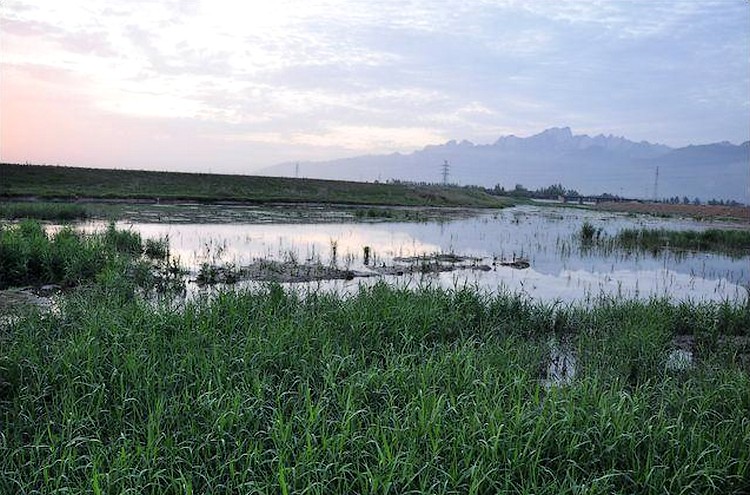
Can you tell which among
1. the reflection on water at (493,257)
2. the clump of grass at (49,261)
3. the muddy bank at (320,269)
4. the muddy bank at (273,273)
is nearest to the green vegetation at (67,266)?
the clump of grass at (49,261)

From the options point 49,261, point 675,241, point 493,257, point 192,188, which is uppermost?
point 192,188

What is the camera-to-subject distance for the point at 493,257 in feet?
59.0

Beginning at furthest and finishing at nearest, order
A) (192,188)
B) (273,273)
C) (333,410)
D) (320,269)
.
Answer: (192,188) → (320,269) → (273,273) → (333,410)

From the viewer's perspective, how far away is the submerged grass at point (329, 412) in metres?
3.89

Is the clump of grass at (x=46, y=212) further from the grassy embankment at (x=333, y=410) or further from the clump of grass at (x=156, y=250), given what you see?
the grassy embankment at (x=333, y=410)

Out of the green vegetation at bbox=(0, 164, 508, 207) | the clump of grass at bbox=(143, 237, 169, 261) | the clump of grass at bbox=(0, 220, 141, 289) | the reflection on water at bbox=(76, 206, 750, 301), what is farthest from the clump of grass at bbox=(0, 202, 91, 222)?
the clump of grass at bbox=(0, 220, 141, 289)

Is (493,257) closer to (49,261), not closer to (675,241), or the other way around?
(675,241)

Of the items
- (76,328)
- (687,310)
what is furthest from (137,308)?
(687,310)

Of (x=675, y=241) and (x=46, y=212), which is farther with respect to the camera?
(x=675, y=241)

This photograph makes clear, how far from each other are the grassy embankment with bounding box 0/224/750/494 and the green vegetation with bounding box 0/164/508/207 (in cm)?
3157

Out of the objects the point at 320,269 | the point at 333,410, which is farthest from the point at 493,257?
→ the point at 333,410

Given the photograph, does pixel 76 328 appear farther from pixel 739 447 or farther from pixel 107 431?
pixel 739 447

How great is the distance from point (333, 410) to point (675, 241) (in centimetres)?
2373

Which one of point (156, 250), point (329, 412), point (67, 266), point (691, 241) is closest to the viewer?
point (329, 412)
